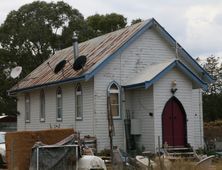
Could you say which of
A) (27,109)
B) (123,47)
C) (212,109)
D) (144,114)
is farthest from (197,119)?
(212,109)

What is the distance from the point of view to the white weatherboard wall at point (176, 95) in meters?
24.1

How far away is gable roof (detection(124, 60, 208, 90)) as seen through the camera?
23.7 m

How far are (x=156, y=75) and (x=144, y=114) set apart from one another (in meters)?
2.13

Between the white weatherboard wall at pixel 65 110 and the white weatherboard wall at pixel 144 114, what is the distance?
215 centimetres

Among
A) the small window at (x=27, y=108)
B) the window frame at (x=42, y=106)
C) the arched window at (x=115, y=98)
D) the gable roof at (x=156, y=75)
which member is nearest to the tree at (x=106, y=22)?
the small window at (x=27, y=108)

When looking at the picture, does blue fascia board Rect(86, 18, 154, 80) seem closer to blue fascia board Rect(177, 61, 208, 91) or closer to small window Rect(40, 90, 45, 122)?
blue fascia board Rect(177, 61, 208, 91)

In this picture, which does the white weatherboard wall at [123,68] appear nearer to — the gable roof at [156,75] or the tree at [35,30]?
the gable roof at [156,75]

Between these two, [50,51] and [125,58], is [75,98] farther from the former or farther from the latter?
[50,51]

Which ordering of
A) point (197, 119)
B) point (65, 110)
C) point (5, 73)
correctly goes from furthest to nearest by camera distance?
point (5, 73) < point (65, 110) < point (197, 119)

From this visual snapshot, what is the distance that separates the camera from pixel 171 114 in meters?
24.9

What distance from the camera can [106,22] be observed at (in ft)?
197

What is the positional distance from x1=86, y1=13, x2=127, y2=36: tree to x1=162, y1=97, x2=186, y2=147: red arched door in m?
35.1

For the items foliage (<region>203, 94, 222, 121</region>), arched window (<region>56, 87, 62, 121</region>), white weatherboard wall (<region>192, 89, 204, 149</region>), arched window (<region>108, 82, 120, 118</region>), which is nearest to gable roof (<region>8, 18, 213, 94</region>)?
arched window (<region>56, 87, 62, 121</region>)

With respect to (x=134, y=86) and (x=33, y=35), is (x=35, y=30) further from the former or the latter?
(x=134, y=86)
